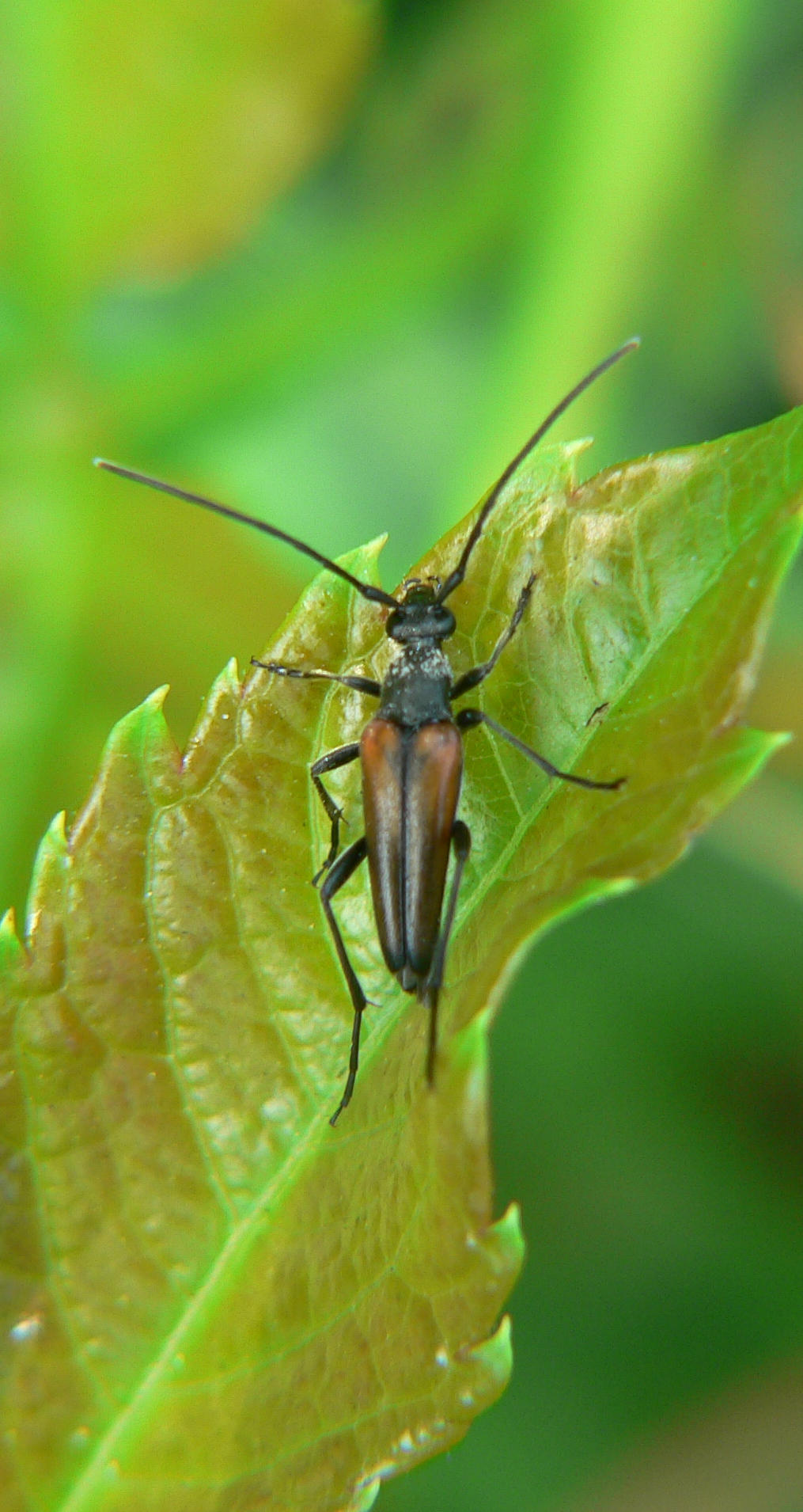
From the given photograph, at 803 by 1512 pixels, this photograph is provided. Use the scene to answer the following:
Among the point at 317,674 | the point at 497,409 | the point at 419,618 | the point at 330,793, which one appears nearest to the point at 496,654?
the point at 317,674

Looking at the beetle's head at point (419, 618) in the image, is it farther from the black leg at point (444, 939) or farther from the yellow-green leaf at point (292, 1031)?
the black leg at point (444, 939)

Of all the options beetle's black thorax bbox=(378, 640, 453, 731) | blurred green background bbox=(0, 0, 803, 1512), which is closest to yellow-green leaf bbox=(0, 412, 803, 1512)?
beetle's black thorax bbox=(378, 640, 453, 731)

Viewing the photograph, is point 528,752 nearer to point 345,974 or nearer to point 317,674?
point 317,674

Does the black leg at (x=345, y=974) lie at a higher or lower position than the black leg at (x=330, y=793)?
lower

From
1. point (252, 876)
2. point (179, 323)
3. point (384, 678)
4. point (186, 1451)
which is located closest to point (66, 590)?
point (179, 323)

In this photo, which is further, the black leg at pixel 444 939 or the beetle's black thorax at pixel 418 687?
the beetle's black thorax at pixel 418 687

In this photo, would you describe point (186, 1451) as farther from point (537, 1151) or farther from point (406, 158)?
point (406, 158)

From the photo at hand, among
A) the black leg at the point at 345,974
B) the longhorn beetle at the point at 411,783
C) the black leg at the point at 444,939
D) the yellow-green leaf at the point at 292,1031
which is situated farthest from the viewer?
the longhorn beetle at the point at 411,783

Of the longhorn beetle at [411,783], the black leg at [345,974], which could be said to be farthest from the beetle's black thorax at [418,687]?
the black leg at [345,974]
